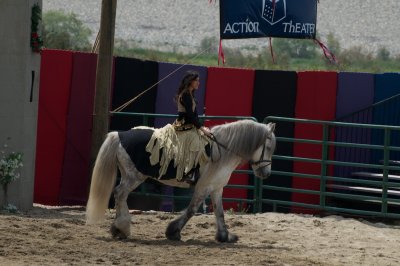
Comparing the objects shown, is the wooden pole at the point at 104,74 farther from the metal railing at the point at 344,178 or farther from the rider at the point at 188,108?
the rider at the point at 188,108

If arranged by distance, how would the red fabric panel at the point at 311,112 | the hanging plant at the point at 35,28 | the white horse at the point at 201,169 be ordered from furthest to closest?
the red fabric panel at the point at 311,112 → the hanging plant at the point at 35,28 → the white horse at the point at 201,169

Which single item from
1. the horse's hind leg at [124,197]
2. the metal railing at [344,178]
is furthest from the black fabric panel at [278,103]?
the horse's hind leg at [124,197]

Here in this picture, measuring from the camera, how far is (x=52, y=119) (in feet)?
52.6

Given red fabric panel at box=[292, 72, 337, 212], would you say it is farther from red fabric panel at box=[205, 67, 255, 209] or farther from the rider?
the rider

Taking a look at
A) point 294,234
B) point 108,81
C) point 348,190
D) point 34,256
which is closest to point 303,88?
point 348,190

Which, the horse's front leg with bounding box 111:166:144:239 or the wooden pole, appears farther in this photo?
the wooden pole

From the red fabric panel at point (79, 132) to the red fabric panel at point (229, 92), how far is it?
5.82 feet

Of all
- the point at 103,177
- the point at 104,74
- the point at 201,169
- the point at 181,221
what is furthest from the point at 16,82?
the point at 181,221

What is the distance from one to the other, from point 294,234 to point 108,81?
394 cm

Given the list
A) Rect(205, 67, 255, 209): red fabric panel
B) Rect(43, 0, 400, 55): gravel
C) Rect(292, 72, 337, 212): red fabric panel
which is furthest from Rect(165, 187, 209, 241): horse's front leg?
Rect(43, 0, 400, 55): gravel

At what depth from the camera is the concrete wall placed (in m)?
13.8

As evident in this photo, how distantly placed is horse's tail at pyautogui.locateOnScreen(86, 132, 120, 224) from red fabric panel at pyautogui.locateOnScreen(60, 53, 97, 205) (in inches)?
170

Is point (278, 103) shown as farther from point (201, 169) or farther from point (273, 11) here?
point (201, 169)

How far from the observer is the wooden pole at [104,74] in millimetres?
14875
